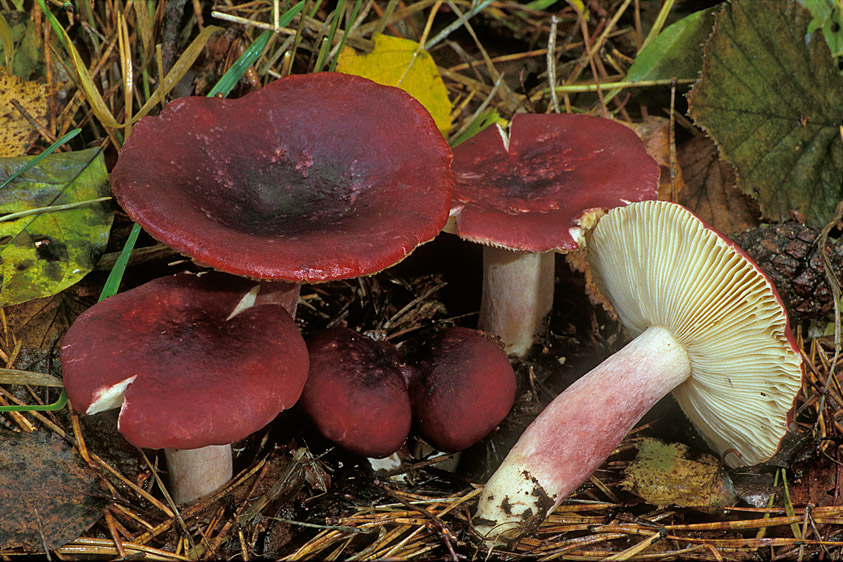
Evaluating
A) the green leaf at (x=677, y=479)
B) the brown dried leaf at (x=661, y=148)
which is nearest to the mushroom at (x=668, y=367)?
the green leaf at (x=677, y=479)

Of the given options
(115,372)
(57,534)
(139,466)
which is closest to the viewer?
(115,372)

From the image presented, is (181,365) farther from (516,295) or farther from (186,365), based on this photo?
(516,295)

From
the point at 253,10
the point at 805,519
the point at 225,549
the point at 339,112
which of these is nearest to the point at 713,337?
the point at 805,519

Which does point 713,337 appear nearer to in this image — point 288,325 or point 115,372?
point 288,325

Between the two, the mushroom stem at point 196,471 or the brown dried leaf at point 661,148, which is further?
the brown dried leaf at point 661,148

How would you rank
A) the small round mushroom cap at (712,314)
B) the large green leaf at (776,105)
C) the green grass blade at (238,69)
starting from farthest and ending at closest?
1. the large green leaf at (776,105)
2. the green grass blade at (238,69)
3. the small round mushroom cap at (712,314)

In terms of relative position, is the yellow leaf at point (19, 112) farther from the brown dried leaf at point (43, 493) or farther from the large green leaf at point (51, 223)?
the brown dried leaf at point (43, 493)

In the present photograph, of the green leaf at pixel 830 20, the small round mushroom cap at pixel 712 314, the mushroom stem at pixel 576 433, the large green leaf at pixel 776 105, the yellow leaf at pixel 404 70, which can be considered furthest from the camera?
the green leaf at pixel 830 20

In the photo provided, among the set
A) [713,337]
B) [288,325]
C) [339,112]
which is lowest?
→ [288,325]
